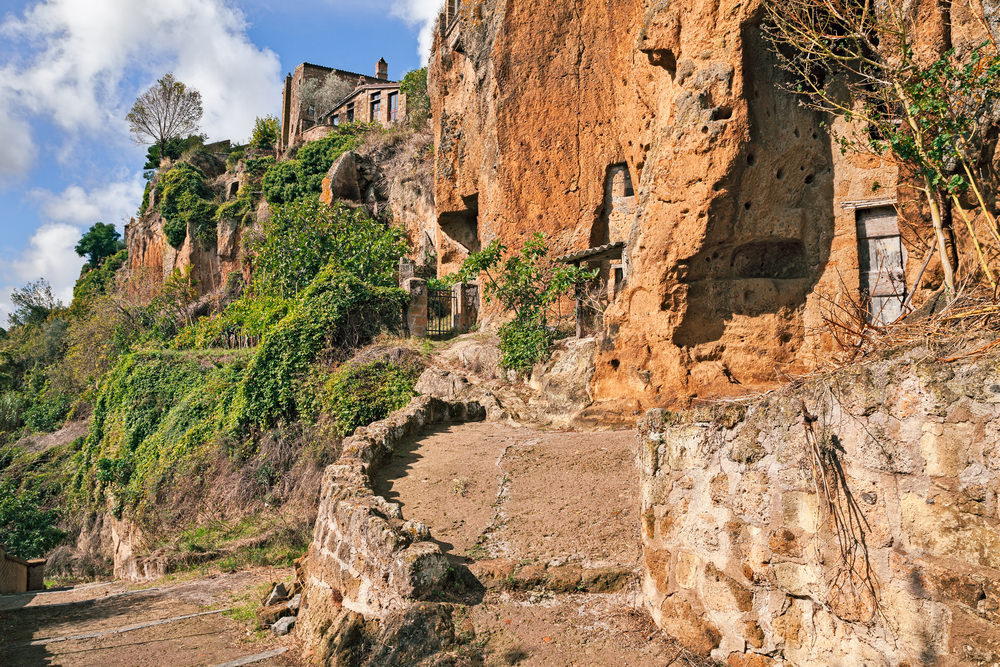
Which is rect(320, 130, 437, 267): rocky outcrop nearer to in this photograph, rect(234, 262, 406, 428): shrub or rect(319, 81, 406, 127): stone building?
rect(234, 262, 406, 428): shrub

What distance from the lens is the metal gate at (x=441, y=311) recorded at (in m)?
16.6

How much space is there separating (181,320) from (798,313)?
21.8 metres

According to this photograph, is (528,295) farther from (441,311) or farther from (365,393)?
(441,311)

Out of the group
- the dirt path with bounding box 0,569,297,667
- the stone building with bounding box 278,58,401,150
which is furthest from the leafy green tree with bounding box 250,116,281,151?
the dirt path with bounding box 0,569,297,667

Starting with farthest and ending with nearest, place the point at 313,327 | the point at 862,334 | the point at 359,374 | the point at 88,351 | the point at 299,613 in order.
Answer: the point at 88,351 < the point at 313,327 < the point at 359,374 < the point at 299,613 < the point at 862,334

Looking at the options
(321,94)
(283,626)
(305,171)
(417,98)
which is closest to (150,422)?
(283,626)

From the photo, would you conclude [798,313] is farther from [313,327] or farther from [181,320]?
[181,320]

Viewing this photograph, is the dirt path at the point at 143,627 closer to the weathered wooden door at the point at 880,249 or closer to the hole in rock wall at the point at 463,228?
the weathered wooden door at the point at 880,249

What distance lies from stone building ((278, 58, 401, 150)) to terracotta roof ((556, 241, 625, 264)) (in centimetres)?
2756

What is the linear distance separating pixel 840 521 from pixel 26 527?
1874 centimetres

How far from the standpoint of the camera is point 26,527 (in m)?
15.9

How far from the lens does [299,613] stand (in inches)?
259

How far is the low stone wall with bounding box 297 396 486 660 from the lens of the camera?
496cm

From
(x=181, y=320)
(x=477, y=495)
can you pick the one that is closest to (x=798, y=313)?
(x=477, y=495)
